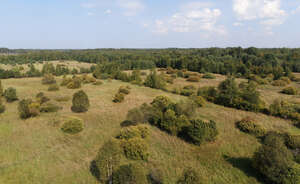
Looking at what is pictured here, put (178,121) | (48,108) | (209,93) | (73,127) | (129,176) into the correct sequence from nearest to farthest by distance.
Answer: (129,176)
(73,127)
(178,121)
(48,108)
(209,93)

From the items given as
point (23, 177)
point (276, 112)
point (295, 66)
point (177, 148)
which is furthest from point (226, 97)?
point (295, 66)

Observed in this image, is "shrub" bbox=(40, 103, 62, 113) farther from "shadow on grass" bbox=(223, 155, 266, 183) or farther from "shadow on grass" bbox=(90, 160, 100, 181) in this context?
"shadow on grass" bbox=(223, 155, 266, 183)

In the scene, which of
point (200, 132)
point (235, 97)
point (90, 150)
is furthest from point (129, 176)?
point (235, 97)

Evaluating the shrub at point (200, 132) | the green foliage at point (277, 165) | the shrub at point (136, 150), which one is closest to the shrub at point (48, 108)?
the shrub at point (136, 150)

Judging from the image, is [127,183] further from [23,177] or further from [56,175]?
[23,177]

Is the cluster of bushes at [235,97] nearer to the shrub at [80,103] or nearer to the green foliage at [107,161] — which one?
the shrub at [80,103]

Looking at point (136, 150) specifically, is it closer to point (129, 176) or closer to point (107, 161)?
point (107, 161)
